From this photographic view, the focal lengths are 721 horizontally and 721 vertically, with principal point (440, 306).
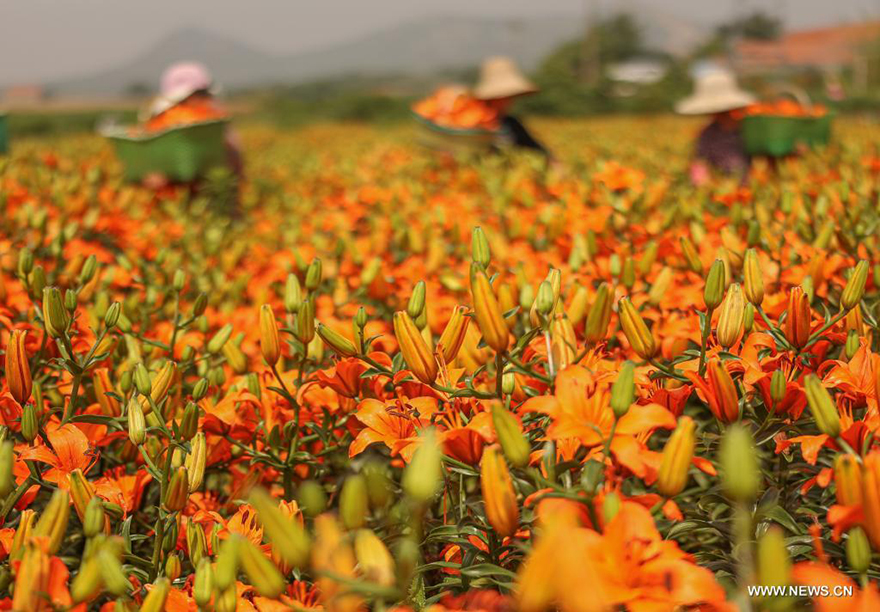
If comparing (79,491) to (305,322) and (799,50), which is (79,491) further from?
(799,50)

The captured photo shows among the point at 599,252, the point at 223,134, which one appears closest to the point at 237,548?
the point at 599,252

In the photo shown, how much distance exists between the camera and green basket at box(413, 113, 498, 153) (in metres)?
3.75

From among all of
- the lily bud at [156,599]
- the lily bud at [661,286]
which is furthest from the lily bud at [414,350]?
the lily bud at [661,286]

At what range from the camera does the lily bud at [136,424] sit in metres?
0.85

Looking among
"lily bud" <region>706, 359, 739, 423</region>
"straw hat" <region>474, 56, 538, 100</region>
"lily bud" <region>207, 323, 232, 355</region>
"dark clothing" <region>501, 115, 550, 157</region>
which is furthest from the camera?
"dark clothing" <region>501, 115, 550, 157</region>

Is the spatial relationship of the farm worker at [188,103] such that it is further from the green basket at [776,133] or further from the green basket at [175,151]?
the green basket at [776,133]

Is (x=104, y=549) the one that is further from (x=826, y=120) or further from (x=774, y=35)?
(x=774, y=35)

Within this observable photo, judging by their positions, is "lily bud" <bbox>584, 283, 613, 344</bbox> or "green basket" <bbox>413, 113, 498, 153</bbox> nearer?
"lily bud" <bbox>584, 283, 613, 344</bbox>

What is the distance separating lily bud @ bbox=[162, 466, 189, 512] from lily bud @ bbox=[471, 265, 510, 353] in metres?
0.36

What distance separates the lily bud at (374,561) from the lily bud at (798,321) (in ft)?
1.81

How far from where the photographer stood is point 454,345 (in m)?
0.86

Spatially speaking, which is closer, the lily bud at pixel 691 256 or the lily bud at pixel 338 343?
the lily bud at pixel 338 343

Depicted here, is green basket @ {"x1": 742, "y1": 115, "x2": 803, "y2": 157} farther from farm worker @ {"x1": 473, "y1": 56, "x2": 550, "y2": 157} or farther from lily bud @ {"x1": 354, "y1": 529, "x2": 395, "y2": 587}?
lily bud @ {"x1": 354, "y1": 529, "x2": 395, "y2": 587}

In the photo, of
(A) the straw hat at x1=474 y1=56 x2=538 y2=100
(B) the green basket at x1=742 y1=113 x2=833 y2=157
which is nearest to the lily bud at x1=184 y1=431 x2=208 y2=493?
(B) the green basket at x1=742 y1=113 x2=833 y2=157
